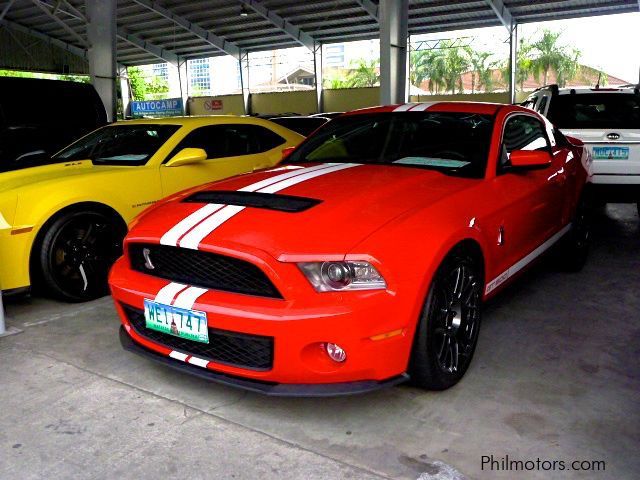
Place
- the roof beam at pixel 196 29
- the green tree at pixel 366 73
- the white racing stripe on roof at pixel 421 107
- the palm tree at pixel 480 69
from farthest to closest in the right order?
the green tree at pixel 366 73 < the palm tree at pixel 480 69 < the roof beam at pixel 196 29 < the white racing stripe on roof at pixel 421 107

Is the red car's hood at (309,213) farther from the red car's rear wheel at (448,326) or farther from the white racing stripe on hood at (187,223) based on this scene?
the red car's rear wheel at (448,326)

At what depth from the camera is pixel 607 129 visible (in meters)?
6.01

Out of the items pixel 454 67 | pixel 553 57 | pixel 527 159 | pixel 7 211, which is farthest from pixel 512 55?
pixel 7 211

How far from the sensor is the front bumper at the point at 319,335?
2.28 m

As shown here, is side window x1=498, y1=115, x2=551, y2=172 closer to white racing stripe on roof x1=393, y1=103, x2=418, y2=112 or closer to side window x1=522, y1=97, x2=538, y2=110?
white racing stripe on roof x1=393, y1=103, x2=418, y2=112

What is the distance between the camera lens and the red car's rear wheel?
8.36ft

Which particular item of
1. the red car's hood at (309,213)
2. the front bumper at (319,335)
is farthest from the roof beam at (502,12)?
the front bumper at (319,335)

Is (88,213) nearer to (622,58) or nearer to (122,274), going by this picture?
(122,274)

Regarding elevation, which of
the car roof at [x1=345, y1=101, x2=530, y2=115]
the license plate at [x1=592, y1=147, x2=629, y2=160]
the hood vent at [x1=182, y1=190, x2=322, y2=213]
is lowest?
the hood vent at [x1=182, y1=190, x2=322, y2=213]

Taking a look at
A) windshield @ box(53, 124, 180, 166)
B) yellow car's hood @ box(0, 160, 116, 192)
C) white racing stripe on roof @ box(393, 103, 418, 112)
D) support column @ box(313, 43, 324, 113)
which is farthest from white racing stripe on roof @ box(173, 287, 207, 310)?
support column @ box(313, 43, 324, 113)

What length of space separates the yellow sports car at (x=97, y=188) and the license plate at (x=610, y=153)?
339 cm

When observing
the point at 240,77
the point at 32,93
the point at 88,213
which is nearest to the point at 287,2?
the point at 240,77

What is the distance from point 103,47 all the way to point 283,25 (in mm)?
11228

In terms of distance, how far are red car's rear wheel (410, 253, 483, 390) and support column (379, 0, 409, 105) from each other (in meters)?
11.1
